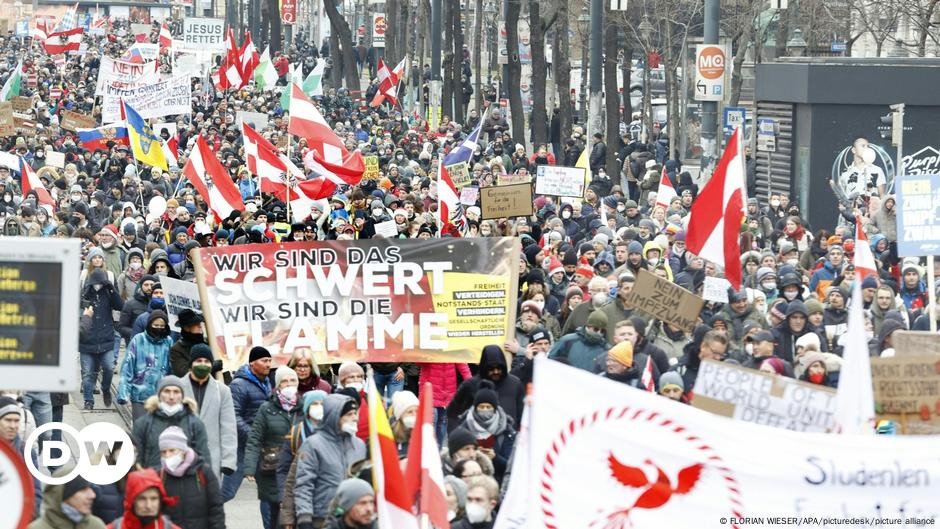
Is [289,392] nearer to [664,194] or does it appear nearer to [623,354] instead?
[623,354]

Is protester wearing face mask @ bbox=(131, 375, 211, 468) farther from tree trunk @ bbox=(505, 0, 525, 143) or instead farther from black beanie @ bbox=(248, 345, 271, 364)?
tree trunk @ bbox=(505, 0, 525, 143)

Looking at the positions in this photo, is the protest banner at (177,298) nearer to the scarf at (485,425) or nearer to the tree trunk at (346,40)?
the scarf at (485,425)

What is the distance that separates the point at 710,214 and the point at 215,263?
135 inches

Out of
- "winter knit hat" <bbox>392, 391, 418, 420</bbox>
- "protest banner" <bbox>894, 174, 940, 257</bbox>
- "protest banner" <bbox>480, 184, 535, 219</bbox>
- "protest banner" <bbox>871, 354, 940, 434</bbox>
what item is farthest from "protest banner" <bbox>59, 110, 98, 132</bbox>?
"protest banner" <bbox>871, 354, 940, 434</bbox>

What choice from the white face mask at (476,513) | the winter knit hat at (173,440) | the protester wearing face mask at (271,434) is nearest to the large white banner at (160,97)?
the protester wearing face mask at (271,434)

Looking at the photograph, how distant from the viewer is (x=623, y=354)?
34.9 ft

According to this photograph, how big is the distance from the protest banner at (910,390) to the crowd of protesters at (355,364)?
172 cm

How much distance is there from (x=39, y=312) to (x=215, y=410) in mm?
4342

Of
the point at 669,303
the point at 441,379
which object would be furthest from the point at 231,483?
the point at 669,303

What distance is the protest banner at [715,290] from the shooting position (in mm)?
13297

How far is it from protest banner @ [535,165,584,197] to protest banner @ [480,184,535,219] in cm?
312

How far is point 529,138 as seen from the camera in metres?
59.3

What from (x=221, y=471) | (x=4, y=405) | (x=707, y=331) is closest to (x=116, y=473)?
(x=4, y=405)

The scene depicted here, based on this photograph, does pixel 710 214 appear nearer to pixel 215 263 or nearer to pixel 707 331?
pixel 707 331
